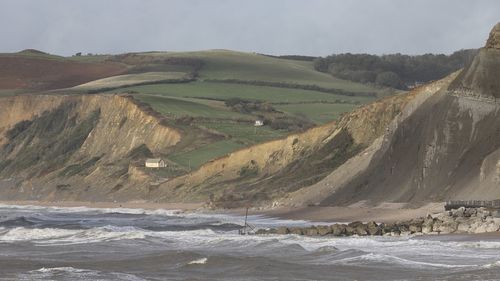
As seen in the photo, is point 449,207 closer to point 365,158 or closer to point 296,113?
point 365,158

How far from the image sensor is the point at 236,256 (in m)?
40.5

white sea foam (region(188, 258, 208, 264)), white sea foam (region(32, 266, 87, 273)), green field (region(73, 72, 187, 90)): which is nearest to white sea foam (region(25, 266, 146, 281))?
white sea foam (region(32, 266, 87, 273))

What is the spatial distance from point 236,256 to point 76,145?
309 feet

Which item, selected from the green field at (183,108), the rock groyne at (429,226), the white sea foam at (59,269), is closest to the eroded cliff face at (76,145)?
the green field at (183,108)

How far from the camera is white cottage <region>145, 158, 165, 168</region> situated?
111 metres

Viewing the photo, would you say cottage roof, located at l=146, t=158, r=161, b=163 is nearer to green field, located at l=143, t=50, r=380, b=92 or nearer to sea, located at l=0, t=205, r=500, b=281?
sea, located at l=0, t=205, r=500, b=281

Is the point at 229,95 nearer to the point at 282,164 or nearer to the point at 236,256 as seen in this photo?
the point at 282,164

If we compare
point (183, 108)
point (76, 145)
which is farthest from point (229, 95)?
point (76, 145)

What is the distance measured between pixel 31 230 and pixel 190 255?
21881 mm

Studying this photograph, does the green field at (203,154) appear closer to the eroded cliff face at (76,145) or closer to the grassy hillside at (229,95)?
the grassy hillside at (229,95)

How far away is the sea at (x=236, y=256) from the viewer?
34000mm

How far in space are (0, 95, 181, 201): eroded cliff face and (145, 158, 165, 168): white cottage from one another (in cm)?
163

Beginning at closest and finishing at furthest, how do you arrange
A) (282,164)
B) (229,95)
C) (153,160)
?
(282,164) → (153,160) → (229,95)

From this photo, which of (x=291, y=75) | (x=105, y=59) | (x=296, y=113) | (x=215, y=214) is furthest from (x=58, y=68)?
(x=215, y=214)
